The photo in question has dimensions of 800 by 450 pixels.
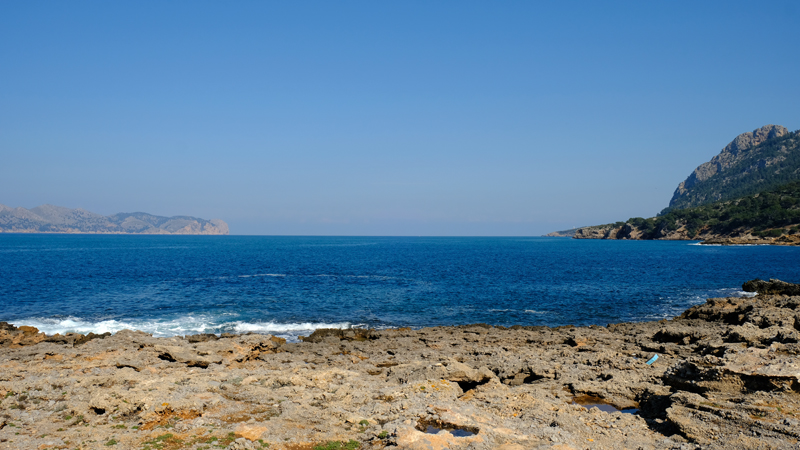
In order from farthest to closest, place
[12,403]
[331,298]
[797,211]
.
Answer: [797,211], [331,298], [12,403]

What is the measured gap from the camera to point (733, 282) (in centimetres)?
5703

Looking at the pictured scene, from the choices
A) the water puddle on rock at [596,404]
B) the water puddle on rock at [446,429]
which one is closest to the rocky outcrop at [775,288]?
the water puddle on rock at [596,404]

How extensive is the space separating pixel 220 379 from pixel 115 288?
43.1 metres

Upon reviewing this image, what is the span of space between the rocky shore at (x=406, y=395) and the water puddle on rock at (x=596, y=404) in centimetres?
9

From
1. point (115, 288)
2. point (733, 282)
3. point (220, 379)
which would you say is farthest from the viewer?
point (733, 282)

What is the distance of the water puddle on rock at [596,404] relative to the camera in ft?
47.8

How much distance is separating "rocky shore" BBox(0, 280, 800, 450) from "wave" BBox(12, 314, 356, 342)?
24.9 ft

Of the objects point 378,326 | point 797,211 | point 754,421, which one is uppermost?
point 797,211

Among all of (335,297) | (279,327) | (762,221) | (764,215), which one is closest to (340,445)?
(279,327)

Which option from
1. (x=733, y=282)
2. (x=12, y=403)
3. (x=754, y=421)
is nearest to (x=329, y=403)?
(x=12, y=403)

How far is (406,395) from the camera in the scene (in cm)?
1462

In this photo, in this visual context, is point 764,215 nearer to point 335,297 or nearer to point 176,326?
point 335,297

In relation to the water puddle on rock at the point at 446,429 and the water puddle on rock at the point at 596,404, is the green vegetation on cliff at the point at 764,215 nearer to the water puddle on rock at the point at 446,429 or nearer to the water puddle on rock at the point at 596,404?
the water puddle on rock at the point at 596,404

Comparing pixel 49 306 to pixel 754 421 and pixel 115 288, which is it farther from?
pixel 754 421
